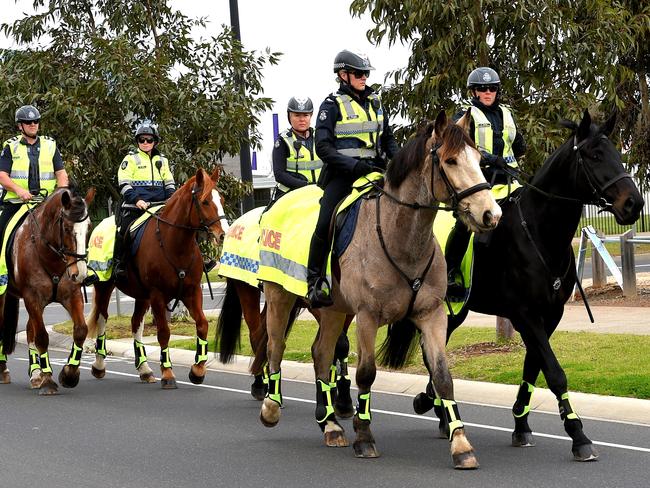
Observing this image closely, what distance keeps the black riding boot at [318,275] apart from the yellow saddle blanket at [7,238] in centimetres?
579

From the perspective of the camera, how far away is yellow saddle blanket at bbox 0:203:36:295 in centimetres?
1431

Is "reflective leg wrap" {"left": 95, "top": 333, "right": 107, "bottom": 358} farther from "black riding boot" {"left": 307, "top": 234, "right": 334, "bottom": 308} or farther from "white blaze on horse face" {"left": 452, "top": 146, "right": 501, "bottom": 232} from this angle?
"white blaze on horse face" {"left": 452, "top": 146, "right": 501, "bottom": 232}

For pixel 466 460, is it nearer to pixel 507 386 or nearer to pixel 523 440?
pixel 523 440

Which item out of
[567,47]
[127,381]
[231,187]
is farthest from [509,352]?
[231,187]

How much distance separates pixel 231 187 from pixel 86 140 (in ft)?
9.42

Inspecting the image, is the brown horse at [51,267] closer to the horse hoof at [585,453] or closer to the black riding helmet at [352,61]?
the black riding helmet at [352,61]

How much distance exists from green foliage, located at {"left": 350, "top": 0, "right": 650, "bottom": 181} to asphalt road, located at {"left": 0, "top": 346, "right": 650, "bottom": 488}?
4.22 m

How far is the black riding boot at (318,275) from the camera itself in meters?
9.74

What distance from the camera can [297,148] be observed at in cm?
1268

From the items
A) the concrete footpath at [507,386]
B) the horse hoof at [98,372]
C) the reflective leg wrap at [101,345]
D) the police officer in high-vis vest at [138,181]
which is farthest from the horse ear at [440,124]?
the horse hoof at [98,372]

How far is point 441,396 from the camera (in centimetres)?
864

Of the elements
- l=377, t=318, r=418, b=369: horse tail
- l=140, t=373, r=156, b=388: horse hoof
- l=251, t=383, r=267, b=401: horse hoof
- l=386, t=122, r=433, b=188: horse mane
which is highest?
l=386, t=122, r=433, b=188: horse mane

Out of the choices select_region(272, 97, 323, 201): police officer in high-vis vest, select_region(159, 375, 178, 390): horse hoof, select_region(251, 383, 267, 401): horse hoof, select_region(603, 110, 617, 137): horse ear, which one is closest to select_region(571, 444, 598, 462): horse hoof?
select_region(603, 110, 617, 137): horse ear

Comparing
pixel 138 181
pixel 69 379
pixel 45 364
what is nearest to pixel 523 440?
pixel 69 379
